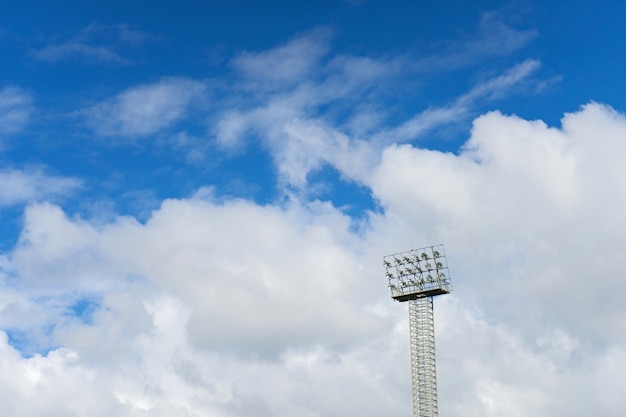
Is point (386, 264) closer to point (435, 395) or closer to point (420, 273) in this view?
point (420, 273)

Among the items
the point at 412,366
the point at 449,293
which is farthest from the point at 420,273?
the point at 412,366

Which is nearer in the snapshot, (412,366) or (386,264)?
(412,366)

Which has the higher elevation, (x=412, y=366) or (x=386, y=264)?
(x=386, y=264)

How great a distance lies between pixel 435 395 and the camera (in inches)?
5468

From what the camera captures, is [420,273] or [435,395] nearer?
[435,395]

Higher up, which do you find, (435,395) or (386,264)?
(386,264)

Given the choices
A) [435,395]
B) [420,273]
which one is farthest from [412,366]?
[420,273]

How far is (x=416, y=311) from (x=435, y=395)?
48.3ft

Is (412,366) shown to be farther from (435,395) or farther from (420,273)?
(420,273)

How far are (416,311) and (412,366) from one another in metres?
10.4

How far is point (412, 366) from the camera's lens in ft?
459

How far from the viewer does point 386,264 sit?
15150 centimetres

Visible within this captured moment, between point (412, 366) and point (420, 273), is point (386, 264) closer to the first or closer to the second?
point (420, 273)

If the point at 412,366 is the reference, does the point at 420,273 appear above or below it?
above
